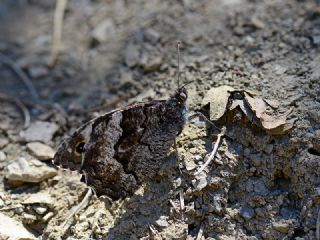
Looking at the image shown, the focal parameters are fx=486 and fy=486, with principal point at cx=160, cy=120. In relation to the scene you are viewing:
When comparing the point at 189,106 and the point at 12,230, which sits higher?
the point at 189,106

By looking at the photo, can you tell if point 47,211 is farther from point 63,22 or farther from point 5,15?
point 5,15

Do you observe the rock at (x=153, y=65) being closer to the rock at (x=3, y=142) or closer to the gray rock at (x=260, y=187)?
the rock at (x=3, y=142)

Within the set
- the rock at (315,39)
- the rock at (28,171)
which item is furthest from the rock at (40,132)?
the rock at (315,39)

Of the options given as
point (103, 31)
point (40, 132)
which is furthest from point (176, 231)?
point (103, 31)

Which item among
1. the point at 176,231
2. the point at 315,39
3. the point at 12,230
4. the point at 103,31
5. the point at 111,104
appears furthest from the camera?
the point at 103,31

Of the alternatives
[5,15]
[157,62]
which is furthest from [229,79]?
[5,15]

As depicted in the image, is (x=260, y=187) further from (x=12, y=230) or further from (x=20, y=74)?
(x=20, y=74)

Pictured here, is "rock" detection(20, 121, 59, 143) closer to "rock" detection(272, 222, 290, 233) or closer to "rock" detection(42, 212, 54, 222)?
"rock" detection(42, 212, 54, 222)
